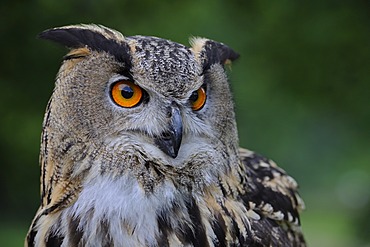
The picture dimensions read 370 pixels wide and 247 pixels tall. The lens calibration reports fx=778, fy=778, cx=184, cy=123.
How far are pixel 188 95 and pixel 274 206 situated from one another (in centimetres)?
84

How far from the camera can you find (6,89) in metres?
5.77

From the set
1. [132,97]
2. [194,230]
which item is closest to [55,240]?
[194,230]

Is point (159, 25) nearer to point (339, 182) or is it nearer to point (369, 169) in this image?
point (369, 169)

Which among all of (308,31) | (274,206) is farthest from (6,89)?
(274,206)

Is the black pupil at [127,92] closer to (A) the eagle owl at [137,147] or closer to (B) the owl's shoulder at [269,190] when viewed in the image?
(A) the eagle owl at [137,147]

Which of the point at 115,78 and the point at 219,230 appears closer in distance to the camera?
the point at 115,78

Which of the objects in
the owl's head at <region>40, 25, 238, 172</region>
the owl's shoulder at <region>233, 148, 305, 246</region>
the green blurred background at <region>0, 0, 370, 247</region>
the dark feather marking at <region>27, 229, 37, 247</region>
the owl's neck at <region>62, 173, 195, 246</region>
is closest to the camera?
the owl's head at <region>40, 25, 238, 172</region>

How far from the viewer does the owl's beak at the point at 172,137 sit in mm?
2643

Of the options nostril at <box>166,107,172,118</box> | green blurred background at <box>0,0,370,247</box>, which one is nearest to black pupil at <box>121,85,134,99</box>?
nostril at <box>166,107,172,118</box>

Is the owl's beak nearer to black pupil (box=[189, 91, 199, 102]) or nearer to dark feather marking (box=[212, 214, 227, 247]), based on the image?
black pupil (box=[189, 91, 199, 102])

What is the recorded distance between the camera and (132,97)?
2.65m

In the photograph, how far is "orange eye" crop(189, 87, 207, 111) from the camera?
272cm

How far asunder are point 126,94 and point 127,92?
0.01 meters

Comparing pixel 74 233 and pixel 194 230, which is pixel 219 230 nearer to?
pixel 194 230
